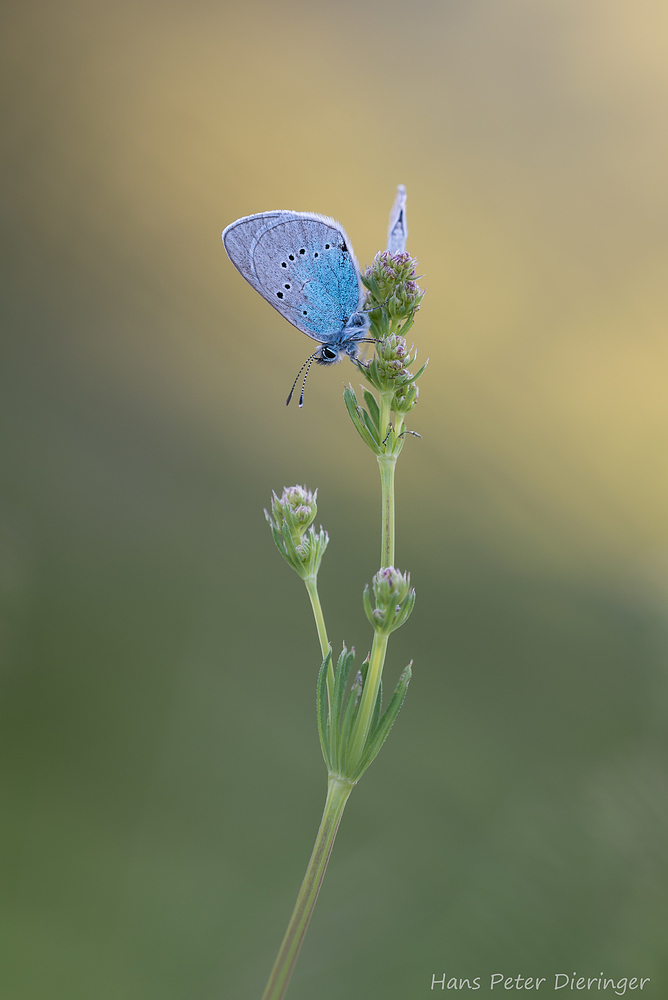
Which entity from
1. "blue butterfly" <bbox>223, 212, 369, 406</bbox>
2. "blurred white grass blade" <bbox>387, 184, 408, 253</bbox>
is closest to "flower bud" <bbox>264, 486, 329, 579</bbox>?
"blue butterfly" <bbox>223, 212, 369, 406</bbox>

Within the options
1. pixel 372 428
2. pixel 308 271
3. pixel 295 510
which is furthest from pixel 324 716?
pixel 308 271

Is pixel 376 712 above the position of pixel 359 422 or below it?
below

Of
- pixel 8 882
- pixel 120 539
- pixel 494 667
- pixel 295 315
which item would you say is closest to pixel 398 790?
pixel 494 667

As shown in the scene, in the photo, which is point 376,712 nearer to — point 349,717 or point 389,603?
point 349,717

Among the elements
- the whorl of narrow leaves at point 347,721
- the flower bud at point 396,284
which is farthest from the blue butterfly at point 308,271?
the whorl of narrow leaves at point 347,721

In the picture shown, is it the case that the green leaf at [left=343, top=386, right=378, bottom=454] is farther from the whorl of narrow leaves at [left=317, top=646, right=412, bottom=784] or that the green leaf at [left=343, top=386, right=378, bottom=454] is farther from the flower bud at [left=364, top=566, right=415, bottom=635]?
the whorl of narrow leaves at [left=317, top=646, right=412, bottom=784]

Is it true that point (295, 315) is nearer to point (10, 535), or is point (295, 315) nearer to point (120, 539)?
point (10, 535)

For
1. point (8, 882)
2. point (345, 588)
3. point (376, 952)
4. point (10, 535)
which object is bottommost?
point (8, 882)
